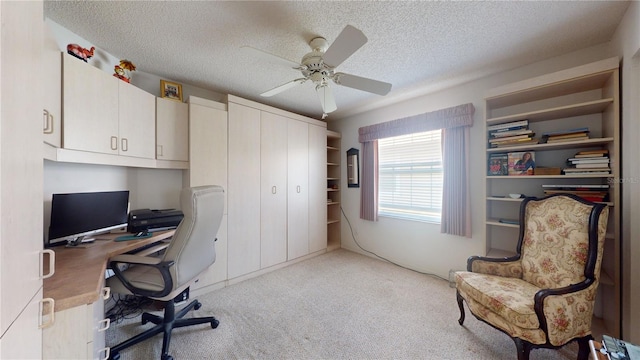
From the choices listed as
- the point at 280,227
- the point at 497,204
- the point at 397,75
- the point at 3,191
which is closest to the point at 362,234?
the point at 280,227

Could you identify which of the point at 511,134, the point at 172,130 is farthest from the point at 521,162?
the point at 172,130

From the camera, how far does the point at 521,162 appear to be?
207 cm

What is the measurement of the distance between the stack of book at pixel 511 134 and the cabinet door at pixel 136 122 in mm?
3369

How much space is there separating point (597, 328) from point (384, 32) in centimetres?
291

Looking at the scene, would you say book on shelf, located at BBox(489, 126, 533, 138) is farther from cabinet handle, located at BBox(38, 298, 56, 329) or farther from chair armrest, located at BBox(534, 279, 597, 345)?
cabinet handle, located at BBox(38, 298, 56, 329)

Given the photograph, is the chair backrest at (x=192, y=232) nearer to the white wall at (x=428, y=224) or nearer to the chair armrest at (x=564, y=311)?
the chair armrest at (x=564, y=311)

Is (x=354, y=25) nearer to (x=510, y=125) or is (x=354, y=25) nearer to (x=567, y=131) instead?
(x=510, y=125)

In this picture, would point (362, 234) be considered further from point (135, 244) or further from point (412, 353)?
point (135, 244)

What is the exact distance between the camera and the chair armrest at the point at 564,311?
1.32 metres

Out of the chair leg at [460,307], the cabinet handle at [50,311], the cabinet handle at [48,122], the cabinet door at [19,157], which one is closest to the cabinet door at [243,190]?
the cabinet handle at [48,122]

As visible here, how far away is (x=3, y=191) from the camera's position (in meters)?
0.50

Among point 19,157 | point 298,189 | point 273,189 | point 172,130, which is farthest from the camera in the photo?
point 298,189

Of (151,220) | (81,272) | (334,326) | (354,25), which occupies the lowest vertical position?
(334,326)

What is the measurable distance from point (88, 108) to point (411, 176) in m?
3.49
